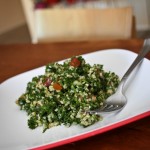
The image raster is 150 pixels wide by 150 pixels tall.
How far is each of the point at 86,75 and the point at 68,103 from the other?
0.38 feet

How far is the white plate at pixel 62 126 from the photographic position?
24.7 inches

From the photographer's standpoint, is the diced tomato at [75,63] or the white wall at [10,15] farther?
the white wall at [10,15]

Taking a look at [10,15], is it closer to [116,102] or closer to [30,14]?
[30,14]

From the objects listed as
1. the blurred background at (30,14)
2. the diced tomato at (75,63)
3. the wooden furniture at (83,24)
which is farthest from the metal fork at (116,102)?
the blurred background at (30,14)

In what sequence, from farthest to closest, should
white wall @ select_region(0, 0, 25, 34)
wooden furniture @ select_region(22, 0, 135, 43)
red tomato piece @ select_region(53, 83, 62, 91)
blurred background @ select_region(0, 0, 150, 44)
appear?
white wall @ select_region(0, 0, 25, 34), blurred background @ select_region(0, 0, 150, 44), wooden furniture @ select_region(22, 0, 135, 43), red tomato piece @ select_region(53, 83, 62, 91)

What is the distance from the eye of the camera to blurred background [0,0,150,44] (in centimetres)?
304

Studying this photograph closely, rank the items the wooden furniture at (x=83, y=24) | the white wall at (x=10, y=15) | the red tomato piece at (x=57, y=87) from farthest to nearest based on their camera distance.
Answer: the white wall at (x=10, y=15) → the wooden furniture at (x=83, y=24) → the red tomato piece at (x=57, y=87)

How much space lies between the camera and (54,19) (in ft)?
4.75

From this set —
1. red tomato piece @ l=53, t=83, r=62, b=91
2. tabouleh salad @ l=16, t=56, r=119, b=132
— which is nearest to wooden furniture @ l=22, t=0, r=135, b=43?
tabouleh salad @ l=16, t=56, r=119, b=132

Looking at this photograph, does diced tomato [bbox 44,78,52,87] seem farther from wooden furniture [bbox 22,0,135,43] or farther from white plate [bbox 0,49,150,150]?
wooden furniture [bbox 22,0,135,43]

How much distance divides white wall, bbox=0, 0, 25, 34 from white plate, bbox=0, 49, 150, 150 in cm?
351

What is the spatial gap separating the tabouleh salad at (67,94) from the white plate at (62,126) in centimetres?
2

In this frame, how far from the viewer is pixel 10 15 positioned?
431 cm

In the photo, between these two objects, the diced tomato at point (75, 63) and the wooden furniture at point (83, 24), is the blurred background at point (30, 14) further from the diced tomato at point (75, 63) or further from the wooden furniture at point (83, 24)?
the diced tomato at point (75, 63)
